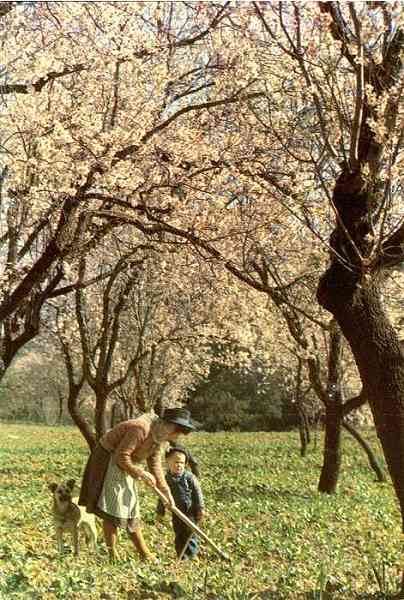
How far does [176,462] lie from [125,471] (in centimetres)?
169

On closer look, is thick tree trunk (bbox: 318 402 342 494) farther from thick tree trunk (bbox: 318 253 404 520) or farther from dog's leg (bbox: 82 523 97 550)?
thick tree trunk (bbox: 318 253 404 520)

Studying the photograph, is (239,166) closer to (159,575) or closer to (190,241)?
(190,241)

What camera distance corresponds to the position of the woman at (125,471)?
9.20 m

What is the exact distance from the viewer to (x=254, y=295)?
21.8m

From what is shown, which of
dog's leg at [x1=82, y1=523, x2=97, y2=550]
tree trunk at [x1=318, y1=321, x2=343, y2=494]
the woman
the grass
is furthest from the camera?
tree trunk at [x1=318, y1=321, x2=343, y2=494]

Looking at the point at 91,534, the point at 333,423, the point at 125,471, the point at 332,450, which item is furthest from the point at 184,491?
the point at 333,423

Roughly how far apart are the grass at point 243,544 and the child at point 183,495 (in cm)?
30

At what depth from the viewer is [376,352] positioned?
8.16m

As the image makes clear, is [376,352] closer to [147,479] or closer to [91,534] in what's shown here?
[147,479]

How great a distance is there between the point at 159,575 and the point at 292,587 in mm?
1378

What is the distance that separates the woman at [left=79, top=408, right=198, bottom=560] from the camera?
362 inches

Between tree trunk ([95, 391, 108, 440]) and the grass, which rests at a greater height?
tree trunk ([95, 391, 108, 440])

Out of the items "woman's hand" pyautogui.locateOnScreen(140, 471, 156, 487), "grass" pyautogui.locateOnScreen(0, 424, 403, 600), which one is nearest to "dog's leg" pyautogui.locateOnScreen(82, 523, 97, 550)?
"grass" pyautogui.locateOnScreen(0, 424, 403, 600)

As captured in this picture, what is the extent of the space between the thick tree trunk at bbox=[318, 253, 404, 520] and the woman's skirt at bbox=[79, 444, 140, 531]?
3.17 metres
